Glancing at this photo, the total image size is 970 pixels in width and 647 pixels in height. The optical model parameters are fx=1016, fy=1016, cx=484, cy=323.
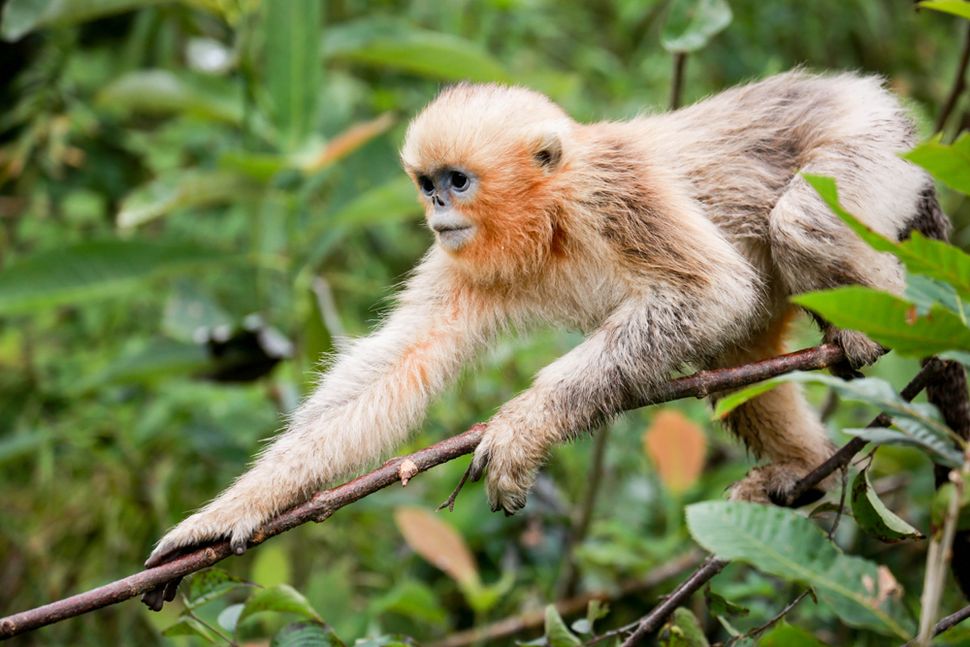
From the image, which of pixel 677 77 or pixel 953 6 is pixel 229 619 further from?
pixel 677 77

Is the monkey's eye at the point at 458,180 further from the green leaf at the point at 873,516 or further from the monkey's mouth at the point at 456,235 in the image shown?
the green leaf at the point at 873,516

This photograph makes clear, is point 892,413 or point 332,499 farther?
point 332,499

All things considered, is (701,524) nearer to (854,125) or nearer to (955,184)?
(955,184)

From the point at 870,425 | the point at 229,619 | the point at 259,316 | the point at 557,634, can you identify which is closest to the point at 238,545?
the point at 229,619

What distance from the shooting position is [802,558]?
2.16 m

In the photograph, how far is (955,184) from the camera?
2.29 meters

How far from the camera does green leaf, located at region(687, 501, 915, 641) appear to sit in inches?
82.8

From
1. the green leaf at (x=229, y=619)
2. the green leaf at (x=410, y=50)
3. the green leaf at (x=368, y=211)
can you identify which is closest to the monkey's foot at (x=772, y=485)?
the green leaf at (x=229, y=619)

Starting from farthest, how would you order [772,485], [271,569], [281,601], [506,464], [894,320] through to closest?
[271,569] < [772,485] < [506,464] < [281,601] < [894,320]

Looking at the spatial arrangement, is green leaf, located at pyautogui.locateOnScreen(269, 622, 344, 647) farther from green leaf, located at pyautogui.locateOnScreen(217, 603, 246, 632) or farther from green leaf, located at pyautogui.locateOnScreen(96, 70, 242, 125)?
green leaf, located at pyautogui.locateOnScreen(96, 70, 242, 125)

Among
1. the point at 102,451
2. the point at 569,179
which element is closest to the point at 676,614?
the point at 569,179

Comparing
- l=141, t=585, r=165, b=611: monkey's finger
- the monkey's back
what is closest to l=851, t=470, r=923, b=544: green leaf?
the monkey's back

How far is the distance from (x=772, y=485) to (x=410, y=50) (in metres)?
3.46

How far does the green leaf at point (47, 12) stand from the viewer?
17.2ft
